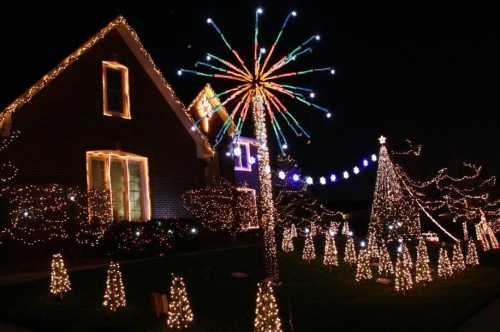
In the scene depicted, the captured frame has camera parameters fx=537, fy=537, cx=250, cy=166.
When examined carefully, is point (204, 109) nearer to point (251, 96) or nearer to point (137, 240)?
point (137, 240)

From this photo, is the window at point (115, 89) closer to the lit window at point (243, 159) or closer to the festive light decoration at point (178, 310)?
the lit window at point (243, 159)

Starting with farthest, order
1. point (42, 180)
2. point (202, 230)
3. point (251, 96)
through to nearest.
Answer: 1. point (202, 230)
2. point (42, 180)
3. point (251, 96)

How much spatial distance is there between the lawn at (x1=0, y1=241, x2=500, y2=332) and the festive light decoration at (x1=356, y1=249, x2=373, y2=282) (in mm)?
293

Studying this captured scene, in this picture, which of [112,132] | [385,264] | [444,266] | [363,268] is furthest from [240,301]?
[112,132]

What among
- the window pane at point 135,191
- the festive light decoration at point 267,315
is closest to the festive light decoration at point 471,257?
the window pane at point 135,191

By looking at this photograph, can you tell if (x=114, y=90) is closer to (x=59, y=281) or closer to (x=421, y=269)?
(x=59, y=281)

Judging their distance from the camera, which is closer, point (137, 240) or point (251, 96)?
point (251, 96)

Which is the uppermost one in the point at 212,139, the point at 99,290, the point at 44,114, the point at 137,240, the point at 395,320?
the point at 212,139

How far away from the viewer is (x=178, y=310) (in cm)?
875

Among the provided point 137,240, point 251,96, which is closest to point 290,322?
point 251,96

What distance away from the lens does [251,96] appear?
1255 cm

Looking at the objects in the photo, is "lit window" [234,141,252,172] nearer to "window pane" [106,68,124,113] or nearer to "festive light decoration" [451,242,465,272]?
"window pane" [106,68,124,113]

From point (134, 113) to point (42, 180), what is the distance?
415 cm

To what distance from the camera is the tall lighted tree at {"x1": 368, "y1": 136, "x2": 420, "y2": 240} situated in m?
20.6
